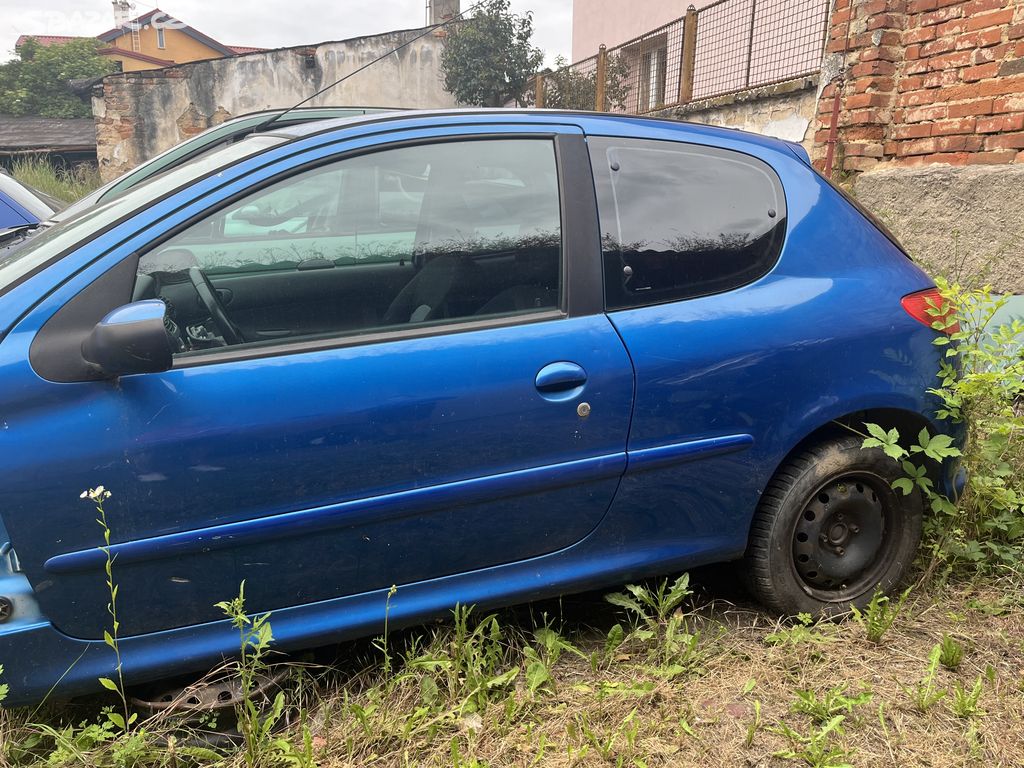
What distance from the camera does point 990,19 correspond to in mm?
4137

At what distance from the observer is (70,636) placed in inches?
70.1

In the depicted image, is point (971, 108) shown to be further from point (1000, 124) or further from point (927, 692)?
point (927, 692)

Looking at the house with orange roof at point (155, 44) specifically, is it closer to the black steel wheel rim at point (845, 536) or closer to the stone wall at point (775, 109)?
the stone wall at point (775, 109)

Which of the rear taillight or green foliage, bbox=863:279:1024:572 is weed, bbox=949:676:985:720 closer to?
green foliage, bbox=863:279:1024:572

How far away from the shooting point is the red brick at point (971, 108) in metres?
4.20

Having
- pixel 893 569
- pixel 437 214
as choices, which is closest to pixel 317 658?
pixel 437 214

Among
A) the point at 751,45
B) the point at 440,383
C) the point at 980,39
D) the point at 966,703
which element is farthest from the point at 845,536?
the point at 751,45

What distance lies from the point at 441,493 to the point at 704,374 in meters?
0.82

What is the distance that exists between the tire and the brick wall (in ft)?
8.53

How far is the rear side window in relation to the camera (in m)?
2.22

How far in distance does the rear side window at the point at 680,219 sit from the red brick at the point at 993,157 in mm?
2482

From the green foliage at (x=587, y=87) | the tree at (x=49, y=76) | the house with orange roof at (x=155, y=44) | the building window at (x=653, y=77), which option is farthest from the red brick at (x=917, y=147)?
the house with orange roof at (x=155, y=44)

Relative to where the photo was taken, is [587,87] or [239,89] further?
[239,89]

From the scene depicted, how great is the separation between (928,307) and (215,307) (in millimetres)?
2130
